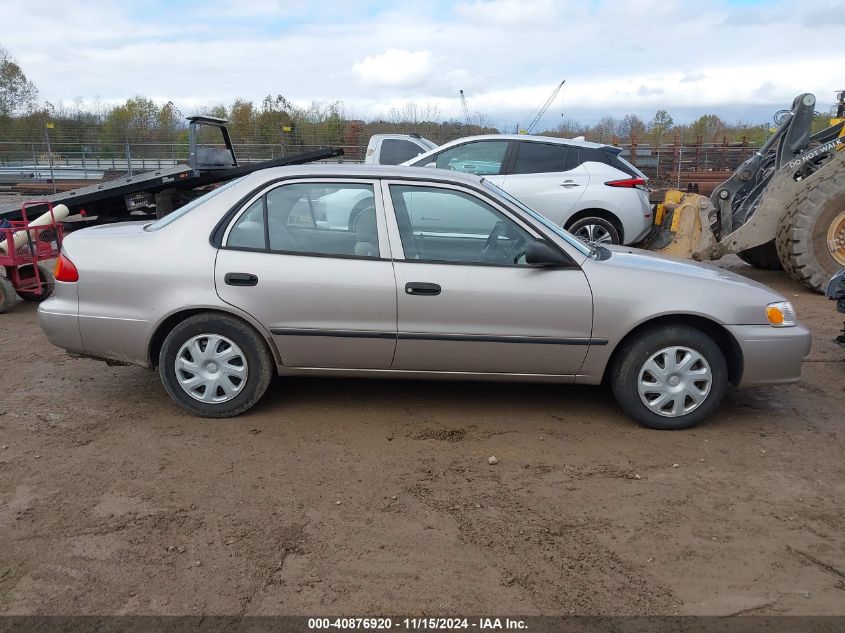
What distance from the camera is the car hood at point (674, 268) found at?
15.0ft

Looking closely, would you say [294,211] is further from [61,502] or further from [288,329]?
[61,502]

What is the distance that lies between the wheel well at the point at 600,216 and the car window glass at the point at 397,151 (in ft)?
10.4

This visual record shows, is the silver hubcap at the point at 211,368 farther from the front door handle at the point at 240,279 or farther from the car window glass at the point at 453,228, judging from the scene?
the car window glass at the point at 453,228

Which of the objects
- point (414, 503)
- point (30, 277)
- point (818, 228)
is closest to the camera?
point (414, 503)

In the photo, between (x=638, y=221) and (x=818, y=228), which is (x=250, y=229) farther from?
(x=818, y=228)

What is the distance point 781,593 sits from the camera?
9.64 ft

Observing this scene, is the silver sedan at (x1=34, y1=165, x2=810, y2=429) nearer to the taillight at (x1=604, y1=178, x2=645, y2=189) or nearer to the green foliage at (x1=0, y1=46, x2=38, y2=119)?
the taillight at (x1=604, y1=178, x2=645, y2=189)

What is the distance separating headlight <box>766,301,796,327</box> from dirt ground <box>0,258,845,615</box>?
2.32ft

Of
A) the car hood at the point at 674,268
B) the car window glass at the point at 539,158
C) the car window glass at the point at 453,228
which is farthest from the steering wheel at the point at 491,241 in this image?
the car window glass at the point at 539,158

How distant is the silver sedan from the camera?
4.41 m

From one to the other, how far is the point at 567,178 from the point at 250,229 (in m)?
5.92

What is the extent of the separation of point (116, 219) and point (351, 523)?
7.89 meters

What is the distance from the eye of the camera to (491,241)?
14.9ft

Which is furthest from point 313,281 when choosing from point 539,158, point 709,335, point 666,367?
point 539,158
